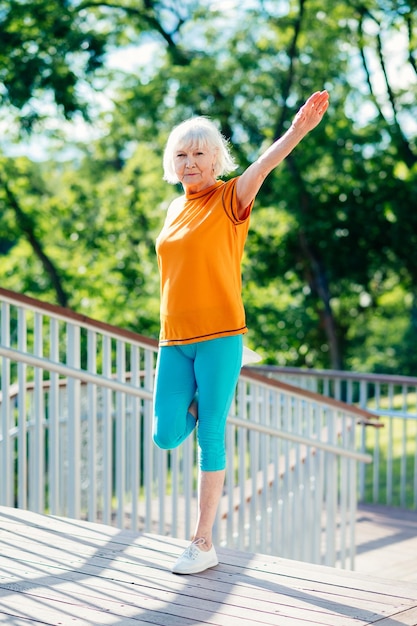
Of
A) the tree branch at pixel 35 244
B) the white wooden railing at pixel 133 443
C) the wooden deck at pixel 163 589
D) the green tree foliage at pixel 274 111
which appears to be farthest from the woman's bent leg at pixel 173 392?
the tree branch at pixel 35 244

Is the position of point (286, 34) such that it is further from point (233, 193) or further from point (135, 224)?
point (233, 193)

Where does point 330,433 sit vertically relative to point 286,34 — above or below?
below

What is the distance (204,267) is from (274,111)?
31.4 ft

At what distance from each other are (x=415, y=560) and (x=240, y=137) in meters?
7.96

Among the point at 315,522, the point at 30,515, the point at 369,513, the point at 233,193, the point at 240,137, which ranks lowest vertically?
the point at 369,513

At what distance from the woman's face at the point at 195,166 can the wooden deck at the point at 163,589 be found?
A: 1.32 m

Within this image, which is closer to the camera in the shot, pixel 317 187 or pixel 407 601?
pixel 407 601

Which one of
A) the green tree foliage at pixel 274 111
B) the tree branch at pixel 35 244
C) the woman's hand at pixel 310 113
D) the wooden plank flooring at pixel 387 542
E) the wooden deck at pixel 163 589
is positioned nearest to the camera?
the wooden deck at pixel 163 589

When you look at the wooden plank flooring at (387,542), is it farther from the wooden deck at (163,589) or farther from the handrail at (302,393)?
the wooden deck at (163,589)

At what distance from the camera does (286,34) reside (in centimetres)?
1180

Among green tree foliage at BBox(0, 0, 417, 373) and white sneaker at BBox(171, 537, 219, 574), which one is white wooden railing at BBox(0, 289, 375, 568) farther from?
green tree foliage at BBox(0, 0, 417, 373)

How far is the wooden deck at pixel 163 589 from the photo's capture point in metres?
2.67

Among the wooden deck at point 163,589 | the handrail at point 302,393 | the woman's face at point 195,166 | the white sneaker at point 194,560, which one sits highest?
the woman's face at point 195,166

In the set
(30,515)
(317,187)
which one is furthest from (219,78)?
(30,515)
